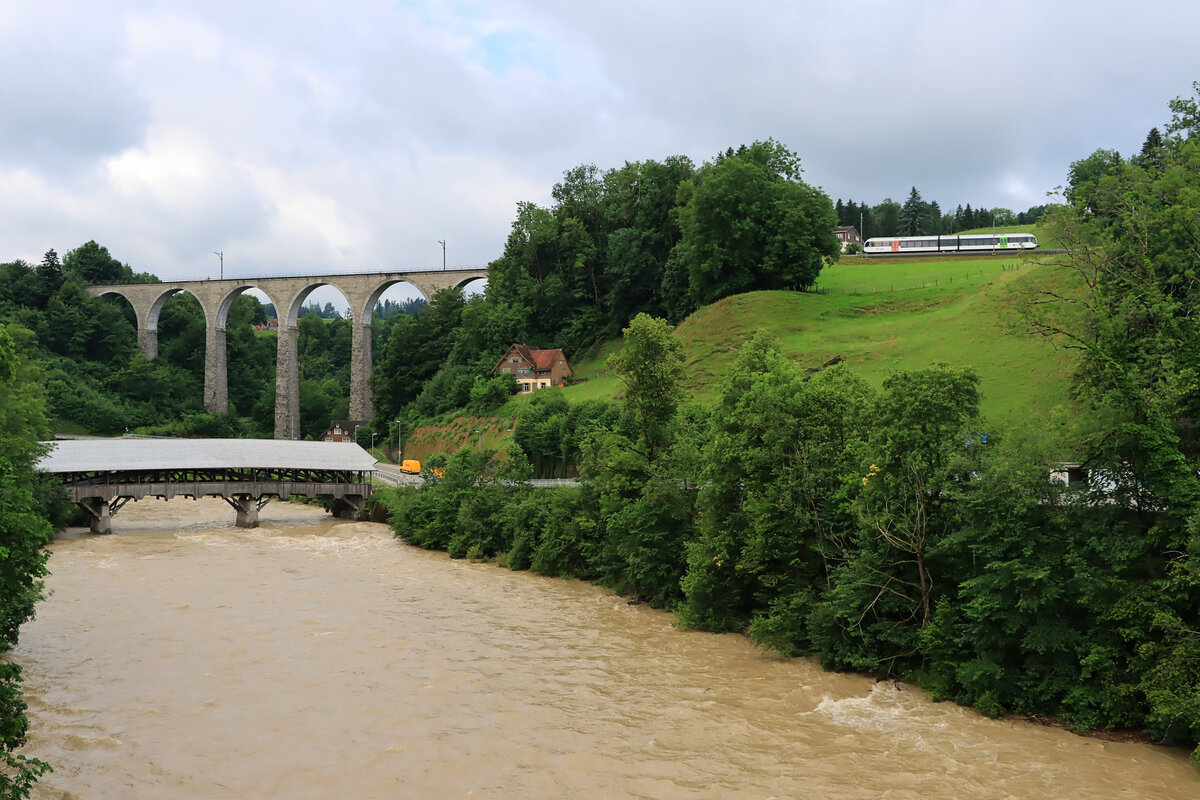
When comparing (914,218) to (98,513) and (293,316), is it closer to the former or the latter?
(293,316)

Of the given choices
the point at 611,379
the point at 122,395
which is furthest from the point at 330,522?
the point at 122,395

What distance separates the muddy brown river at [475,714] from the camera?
1664 centimetres

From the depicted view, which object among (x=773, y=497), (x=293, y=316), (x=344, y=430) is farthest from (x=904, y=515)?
(x=293, y=316)

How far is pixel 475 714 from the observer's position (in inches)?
803

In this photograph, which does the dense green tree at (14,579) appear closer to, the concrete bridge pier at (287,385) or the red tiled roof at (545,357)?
the red tiled roof at (545,357)

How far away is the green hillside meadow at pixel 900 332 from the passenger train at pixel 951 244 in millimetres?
20093

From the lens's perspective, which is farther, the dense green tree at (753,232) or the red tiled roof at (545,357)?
the red tiled roof at (545,357)

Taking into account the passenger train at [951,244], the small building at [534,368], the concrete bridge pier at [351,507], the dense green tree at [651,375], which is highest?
the passenger train at [951,244]

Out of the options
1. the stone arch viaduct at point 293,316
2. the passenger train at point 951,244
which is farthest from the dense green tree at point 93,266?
the passenger train at point 951,244

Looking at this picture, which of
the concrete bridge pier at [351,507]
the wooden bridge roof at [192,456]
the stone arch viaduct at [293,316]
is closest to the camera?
the wooden bridge roof at [192,456]

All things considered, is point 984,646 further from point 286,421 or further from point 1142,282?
point 286,421

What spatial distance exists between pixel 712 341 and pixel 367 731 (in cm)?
4665

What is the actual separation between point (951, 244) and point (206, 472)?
278ft

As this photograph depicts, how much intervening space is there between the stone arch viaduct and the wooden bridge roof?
3349cm
